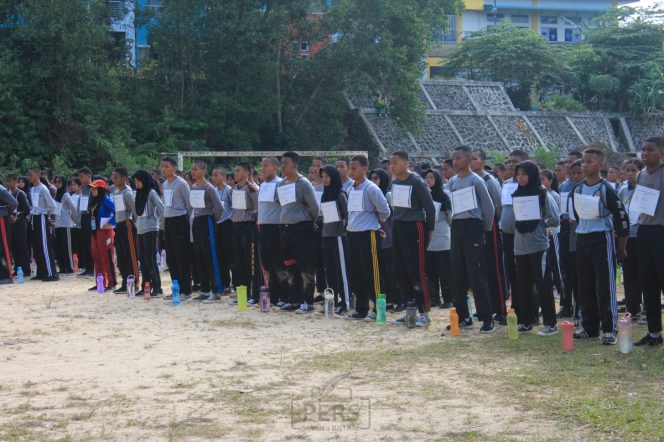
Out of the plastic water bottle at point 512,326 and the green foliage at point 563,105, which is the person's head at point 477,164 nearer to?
the plastic water bottle at point 512,326

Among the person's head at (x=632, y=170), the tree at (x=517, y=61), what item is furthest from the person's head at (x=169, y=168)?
the tree at (x=517, y=61)

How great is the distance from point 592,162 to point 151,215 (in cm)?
757

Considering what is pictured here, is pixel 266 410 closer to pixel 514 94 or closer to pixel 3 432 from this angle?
pixel 3 432

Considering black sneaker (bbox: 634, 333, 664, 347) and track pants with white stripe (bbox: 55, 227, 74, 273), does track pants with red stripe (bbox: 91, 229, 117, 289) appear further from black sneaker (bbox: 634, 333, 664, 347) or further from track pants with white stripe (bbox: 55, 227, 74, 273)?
black sneaker (bbox: 634, 333, 664, 347)

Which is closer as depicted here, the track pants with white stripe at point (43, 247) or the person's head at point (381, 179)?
the person's head at point (381, 179)

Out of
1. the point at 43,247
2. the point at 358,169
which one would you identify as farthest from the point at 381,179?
the point at 43,247

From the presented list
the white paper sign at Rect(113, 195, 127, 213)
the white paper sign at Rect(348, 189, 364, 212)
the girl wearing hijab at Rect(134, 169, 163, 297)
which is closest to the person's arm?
the white paper sign at Rect(348, 189, 364, 212)

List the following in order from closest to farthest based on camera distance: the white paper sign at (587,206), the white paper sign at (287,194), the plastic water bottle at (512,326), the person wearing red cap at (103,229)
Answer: the white paper sign at (587,206), the plastic water bottle at (512,326), the white paper sign at (287,194), the person wearing red cap at (103,229)

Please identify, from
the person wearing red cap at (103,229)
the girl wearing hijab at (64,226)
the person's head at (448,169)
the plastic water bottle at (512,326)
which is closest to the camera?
the plastic water bottle at (512,326)

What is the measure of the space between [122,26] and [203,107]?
233 inches

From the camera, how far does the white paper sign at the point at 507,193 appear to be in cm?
1117

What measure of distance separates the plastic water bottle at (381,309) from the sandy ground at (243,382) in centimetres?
17

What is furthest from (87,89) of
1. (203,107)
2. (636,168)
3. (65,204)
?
(636,168)

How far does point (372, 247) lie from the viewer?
11.7 meters
